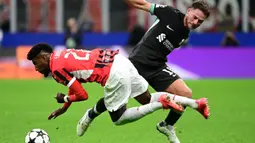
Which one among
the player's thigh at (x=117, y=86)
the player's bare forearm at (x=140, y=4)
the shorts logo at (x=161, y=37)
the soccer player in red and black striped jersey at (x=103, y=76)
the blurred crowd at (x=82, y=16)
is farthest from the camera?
the blurred crowd at (x=82, y=16)

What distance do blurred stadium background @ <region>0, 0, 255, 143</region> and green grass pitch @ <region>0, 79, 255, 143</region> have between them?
0.05ft

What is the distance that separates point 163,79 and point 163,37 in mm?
656

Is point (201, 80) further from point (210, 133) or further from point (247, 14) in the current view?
point (210, 133)

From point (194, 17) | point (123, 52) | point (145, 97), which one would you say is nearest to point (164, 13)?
point (194, 17)

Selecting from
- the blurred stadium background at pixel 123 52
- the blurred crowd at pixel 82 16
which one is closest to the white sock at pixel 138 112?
the blurred stadium background at pixel 123 52

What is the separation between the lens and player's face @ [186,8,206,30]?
9.94 m

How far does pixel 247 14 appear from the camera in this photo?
29.5 meters

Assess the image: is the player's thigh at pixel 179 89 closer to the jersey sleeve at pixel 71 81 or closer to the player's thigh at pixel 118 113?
the player's thigh at pixel 118 113

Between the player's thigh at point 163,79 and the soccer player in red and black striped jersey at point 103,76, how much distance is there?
828 mm

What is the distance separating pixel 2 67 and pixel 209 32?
9450mm

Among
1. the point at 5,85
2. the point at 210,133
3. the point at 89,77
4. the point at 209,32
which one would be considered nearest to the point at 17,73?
the point at 5,85

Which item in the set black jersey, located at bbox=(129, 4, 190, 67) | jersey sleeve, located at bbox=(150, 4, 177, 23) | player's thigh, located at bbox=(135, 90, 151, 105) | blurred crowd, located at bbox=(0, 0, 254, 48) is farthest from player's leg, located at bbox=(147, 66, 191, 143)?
blurred crowd, located at bbox=(0, 0, 254, 48)

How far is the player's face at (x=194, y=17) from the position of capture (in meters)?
9.94

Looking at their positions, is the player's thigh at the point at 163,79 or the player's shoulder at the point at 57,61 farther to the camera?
the player's thigh at the point at 163,79
